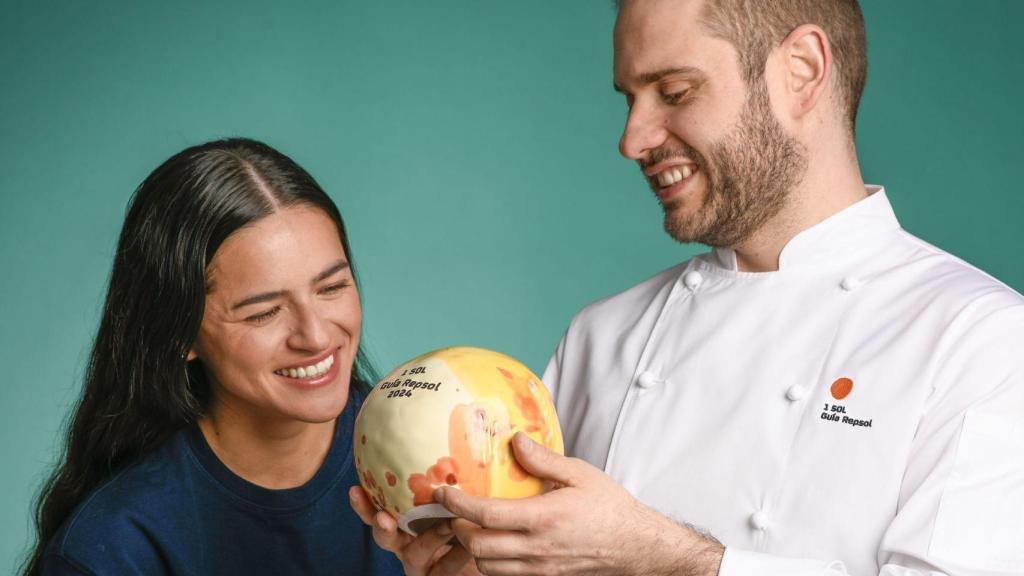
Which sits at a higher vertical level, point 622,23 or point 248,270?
point 622,23

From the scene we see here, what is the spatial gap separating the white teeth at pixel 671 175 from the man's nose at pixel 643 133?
7 centimetres

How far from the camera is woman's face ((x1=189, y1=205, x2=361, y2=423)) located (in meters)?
3.28

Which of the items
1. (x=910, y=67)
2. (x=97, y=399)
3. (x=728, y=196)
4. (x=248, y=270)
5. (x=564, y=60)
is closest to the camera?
(x=728, y=196)

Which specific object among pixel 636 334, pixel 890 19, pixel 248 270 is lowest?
pixel 636 334

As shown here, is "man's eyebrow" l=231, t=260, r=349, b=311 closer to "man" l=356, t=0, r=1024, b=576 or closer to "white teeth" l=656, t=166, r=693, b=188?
"man" l=356, t=0, r=1024, b=576

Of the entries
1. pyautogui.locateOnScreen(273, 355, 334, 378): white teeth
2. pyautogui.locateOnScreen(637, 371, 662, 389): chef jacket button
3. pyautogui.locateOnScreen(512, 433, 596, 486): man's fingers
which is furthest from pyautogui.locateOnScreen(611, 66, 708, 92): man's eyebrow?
pyautogui.locateOnScreen(273, 355, 334, 378): white teeth

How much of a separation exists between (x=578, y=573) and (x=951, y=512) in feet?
2.53

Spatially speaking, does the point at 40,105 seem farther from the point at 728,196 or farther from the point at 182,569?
the point at 728,196

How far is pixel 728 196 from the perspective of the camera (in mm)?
3018

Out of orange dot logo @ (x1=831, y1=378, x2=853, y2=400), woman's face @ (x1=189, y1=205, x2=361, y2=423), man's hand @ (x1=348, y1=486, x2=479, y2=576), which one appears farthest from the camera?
woman's face @ (x1=189, y1=205, x2=361, y2=423)

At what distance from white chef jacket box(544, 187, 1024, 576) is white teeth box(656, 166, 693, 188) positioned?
0.86ft

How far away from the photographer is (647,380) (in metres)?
3.17

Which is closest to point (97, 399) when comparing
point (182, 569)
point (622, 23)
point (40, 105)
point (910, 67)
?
point (182, 569)

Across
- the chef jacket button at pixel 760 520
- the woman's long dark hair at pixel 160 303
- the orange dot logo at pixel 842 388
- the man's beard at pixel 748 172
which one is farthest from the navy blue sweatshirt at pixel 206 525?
the orange dot logo at pixel 842 388
